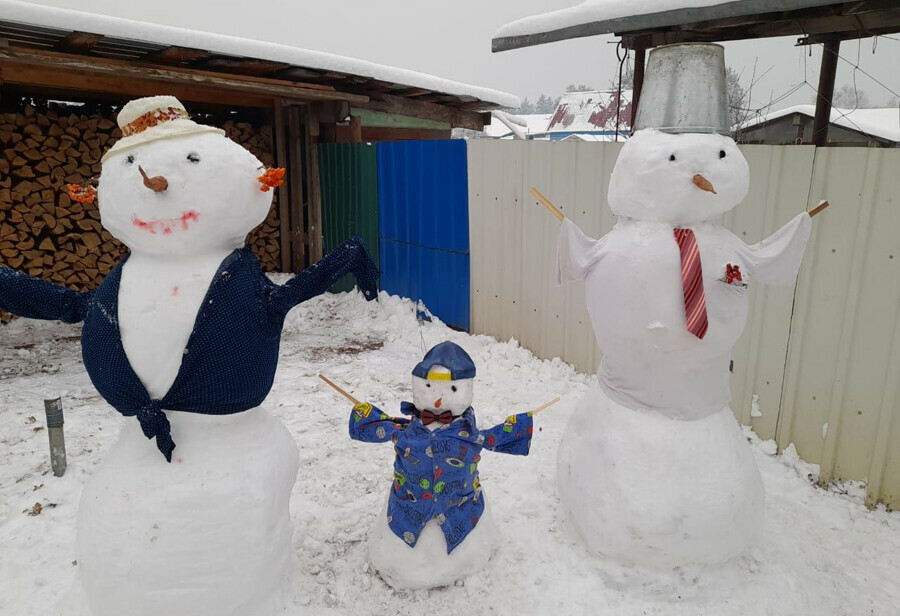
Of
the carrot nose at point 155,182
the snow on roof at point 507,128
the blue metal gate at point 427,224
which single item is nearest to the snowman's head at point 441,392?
the carrot nose at point 155,182

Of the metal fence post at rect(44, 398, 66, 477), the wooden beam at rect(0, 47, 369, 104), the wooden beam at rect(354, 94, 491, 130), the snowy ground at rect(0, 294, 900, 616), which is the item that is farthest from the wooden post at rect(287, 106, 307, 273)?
the metal fence post at rect(44, 398, 66, 477)

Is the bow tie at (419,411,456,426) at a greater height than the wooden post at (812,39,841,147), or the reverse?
the wooden post at (812,39,841,147)

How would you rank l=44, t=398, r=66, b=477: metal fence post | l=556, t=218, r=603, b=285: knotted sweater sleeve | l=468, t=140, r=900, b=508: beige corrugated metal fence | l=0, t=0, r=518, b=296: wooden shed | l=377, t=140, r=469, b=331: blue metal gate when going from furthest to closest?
1. l=377, t=140, r=469, b=331: blue metal gate
2. l=0, t=0, r=518, b=296: wooden shed
3. l=44, t=398, r=66, b=477: metal fence post
4. l=468, t=140, r=900, b=508: beige corrugated metal fence
5. l=556, t=218, r=603, b=285: knotted sweater sleeve

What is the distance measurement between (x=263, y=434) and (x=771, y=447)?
3.20 m

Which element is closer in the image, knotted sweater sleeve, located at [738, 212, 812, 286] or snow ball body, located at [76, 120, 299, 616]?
snow ball body, located at [76, 120, 299, 616]

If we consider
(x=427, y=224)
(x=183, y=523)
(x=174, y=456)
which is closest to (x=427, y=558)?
(x=183, y=523)

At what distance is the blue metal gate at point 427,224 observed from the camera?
641 cm

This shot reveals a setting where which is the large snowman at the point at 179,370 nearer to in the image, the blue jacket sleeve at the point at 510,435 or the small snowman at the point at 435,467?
the small snowman at the point at 435,467

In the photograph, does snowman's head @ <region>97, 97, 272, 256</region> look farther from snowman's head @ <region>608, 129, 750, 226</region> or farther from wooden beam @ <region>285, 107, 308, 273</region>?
wooden beam @ <region>285, 107, 308, 273</region>

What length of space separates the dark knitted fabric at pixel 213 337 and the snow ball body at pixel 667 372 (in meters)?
1.23

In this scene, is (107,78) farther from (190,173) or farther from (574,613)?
(574,613)

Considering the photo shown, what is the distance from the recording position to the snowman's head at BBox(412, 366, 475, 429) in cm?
270

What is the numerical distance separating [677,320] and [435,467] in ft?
4.06

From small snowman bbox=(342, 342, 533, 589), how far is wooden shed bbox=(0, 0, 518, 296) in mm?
4847
